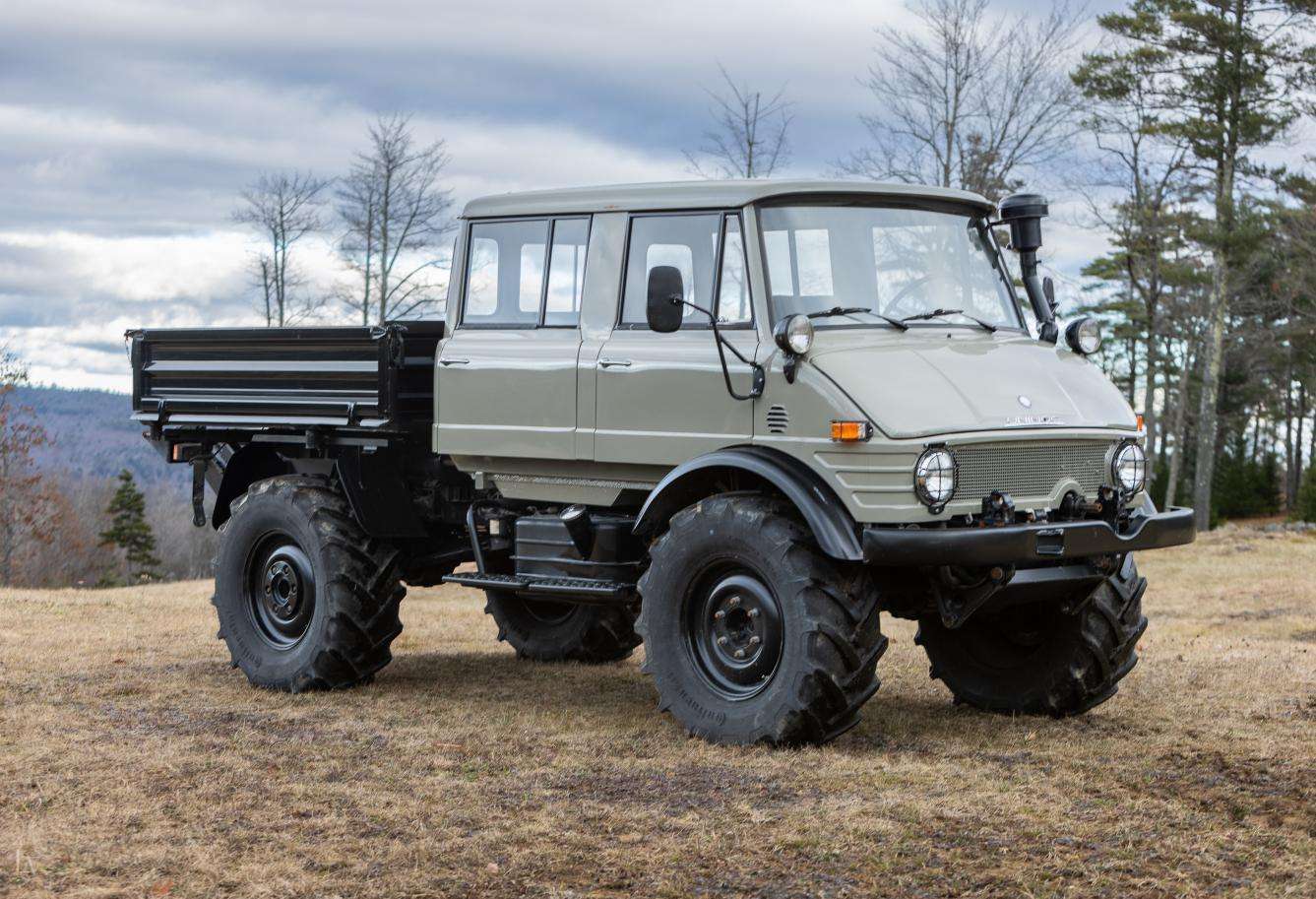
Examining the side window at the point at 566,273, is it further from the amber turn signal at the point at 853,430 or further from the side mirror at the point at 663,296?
the amber turn signal at the point at 853,430

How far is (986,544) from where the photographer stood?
681 cm

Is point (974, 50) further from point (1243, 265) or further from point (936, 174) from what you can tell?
point (1243, 265)

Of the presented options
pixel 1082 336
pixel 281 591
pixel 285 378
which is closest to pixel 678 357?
pixel 1082 336

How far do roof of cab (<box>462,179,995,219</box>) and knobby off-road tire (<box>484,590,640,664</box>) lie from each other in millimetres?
2893

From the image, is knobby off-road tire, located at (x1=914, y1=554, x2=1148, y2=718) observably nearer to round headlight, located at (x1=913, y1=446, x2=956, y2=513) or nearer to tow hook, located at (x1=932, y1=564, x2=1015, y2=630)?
tow hook, located at (x1=932, y1=564, x2=1015, y2=630)

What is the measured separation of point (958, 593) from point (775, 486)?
1.01 m

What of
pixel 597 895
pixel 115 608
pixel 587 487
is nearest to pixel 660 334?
pixel 587 487

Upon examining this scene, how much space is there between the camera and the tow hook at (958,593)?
7.20 metres

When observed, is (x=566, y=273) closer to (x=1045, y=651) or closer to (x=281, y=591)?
(x=281, y=591)

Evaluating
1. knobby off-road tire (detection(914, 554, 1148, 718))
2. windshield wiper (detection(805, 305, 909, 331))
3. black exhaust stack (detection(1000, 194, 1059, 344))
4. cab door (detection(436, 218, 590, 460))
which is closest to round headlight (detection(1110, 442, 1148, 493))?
knobby off-road tire (detection(914, 554, 1148, 718))

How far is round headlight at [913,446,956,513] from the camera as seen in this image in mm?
6895

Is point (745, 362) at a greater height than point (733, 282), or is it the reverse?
point (733, 282)

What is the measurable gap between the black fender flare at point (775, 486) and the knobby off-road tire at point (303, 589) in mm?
2176

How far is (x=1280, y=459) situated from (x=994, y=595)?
59.5 m
